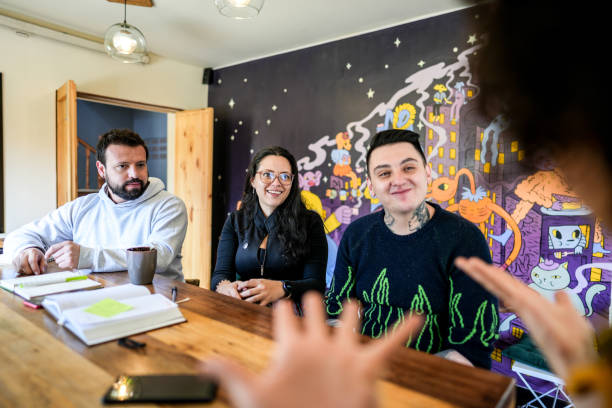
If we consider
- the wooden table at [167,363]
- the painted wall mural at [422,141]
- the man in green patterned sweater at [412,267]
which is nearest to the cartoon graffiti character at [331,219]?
the painted wall mural at [422,141]

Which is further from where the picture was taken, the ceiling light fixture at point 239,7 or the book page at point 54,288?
the ceiling light fixture at point 239,7

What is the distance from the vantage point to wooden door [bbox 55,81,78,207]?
3064mm

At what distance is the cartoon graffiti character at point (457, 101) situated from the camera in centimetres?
279

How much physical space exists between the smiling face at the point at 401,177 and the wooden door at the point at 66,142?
2.81 metres

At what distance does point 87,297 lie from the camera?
112 cm

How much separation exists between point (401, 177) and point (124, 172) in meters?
1.58

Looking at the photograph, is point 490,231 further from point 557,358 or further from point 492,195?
point 557,358

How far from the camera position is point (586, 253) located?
93.4 inches

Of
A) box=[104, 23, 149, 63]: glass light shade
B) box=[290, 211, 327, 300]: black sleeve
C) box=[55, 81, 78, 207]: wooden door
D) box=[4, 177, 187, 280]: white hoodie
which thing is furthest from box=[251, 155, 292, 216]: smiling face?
box=[55, 81, 78, 207]: wooden door

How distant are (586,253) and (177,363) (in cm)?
259

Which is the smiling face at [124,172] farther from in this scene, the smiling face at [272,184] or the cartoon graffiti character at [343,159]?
the cartoon graffiti character at [343,159]

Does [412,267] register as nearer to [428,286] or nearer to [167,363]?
[428,286]

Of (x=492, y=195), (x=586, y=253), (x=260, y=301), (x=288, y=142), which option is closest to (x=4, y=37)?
(x=288, y=142)

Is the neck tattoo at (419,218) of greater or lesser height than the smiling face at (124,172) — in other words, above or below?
below
